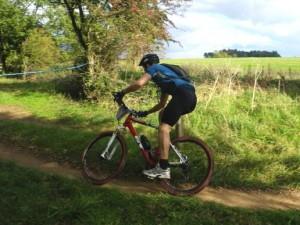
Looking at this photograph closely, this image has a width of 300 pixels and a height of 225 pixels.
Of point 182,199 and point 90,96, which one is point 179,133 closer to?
point 182,199

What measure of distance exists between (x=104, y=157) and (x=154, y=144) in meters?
2.30

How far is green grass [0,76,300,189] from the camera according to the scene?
9.57m

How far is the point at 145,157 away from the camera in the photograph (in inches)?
335

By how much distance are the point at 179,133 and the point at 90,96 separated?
18.9ft

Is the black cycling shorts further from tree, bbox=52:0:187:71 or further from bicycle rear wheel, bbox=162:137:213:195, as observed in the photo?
tree, bbox=52:0:187:71

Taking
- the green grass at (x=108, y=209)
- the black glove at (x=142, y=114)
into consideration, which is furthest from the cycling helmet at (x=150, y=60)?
the green grass at (x=108, y=209)

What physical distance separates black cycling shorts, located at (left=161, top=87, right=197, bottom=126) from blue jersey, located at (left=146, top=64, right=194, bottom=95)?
0.07 m

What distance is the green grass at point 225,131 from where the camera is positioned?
957 cm

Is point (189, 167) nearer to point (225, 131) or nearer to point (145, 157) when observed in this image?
point (145, 157)

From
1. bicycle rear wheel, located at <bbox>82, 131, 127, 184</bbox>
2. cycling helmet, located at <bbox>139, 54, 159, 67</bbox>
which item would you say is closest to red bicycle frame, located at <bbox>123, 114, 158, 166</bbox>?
bicycle rear wheel, located at <bbox>82, 131, 127, 184</bbox>

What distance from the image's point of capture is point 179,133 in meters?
10.0

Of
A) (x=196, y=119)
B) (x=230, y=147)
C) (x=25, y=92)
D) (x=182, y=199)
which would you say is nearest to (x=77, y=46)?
(x=25, y=92)

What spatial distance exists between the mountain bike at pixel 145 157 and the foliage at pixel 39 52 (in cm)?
1992

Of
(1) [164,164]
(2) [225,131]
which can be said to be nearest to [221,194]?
(1) [164,164]
